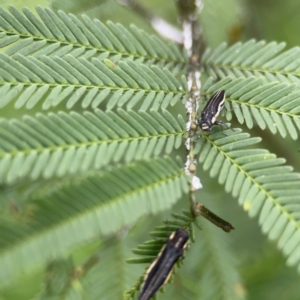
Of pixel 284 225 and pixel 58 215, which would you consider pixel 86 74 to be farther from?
pixel 284 225

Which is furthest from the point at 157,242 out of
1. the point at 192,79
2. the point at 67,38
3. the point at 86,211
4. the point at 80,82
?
the point at 67,38

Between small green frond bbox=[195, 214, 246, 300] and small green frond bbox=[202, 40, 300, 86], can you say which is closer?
small green frond bbox=[202, 40, 300, 86]

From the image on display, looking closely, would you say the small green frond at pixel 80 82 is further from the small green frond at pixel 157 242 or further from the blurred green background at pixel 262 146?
the blurred green background at pixel 262 146

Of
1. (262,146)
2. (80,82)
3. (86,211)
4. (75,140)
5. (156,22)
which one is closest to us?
(75,140)

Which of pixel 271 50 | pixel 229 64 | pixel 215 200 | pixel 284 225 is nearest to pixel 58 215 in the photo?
pixel 284 225

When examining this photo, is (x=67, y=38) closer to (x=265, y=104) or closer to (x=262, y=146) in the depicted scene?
(x=265, y=104)

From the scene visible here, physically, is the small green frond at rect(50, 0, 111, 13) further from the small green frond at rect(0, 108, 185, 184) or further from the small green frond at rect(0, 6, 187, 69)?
the small green frond at rect(0, 108, 185, 184)

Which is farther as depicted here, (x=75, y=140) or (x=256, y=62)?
(x=256, y=62)

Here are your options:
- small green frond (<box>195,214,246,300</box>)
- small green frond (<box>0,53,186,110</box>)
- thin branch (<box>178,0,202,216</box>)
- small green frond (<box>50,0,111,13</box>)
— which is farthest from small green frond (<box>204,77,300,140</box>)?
small green frond (<box>50,0,111,13</box>)
